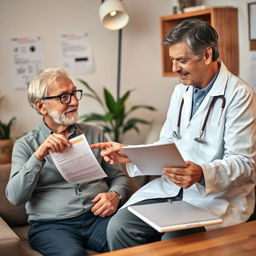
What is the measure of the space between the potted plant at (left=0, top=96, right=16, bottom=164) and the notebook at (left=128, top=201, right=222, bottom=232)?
1.72m

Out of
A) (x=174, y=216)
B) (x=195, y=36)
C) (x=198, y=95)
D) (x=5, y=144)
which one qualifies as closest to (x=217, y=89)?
(x=198, y=95)

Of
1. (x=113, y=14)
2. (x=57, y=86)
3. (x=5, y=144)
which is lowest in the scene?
(x=5, y=144)

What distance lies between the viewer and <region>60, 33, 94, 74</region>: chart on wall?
3990 mm

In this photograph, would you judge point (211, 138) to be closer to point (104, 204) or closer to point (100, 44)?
point (104, 204)

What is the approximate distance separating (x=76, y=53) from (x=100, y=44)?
0.22 m

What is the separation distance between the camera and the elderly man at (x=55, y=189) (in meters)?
2.35

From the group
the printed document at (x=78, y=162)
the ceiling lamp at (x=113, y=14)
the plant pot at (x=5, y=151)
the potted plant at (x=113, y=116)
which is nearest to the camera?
the printed document at (x=78, y=162)

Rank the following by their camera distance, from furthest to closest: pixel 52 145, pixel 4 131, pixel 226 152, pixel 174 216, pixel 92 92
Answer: pixel 92 92
pixel 4 131
pixel 52 145
pixel 226 152
pixel 174 216

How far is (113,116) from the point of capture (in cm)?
389

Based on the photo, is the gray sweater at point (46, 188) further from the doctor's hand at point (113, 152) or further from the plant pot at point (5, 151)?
the plant pot at point (5, 151)

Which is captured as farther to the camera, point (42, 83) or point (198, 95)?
point (42, 83)

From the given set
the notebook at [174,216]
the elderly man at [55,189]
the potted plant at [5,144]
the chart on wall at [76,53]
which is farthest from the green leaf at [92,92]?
the notebook at [174,216]

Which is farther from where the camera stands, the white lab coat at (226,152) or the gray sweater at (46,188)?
the gray sweater at (46,188)

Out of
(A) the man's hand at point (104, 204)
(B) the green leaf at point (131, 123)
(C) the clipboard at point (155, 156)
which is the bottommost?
(A) the man's hand at point (104, 204)
